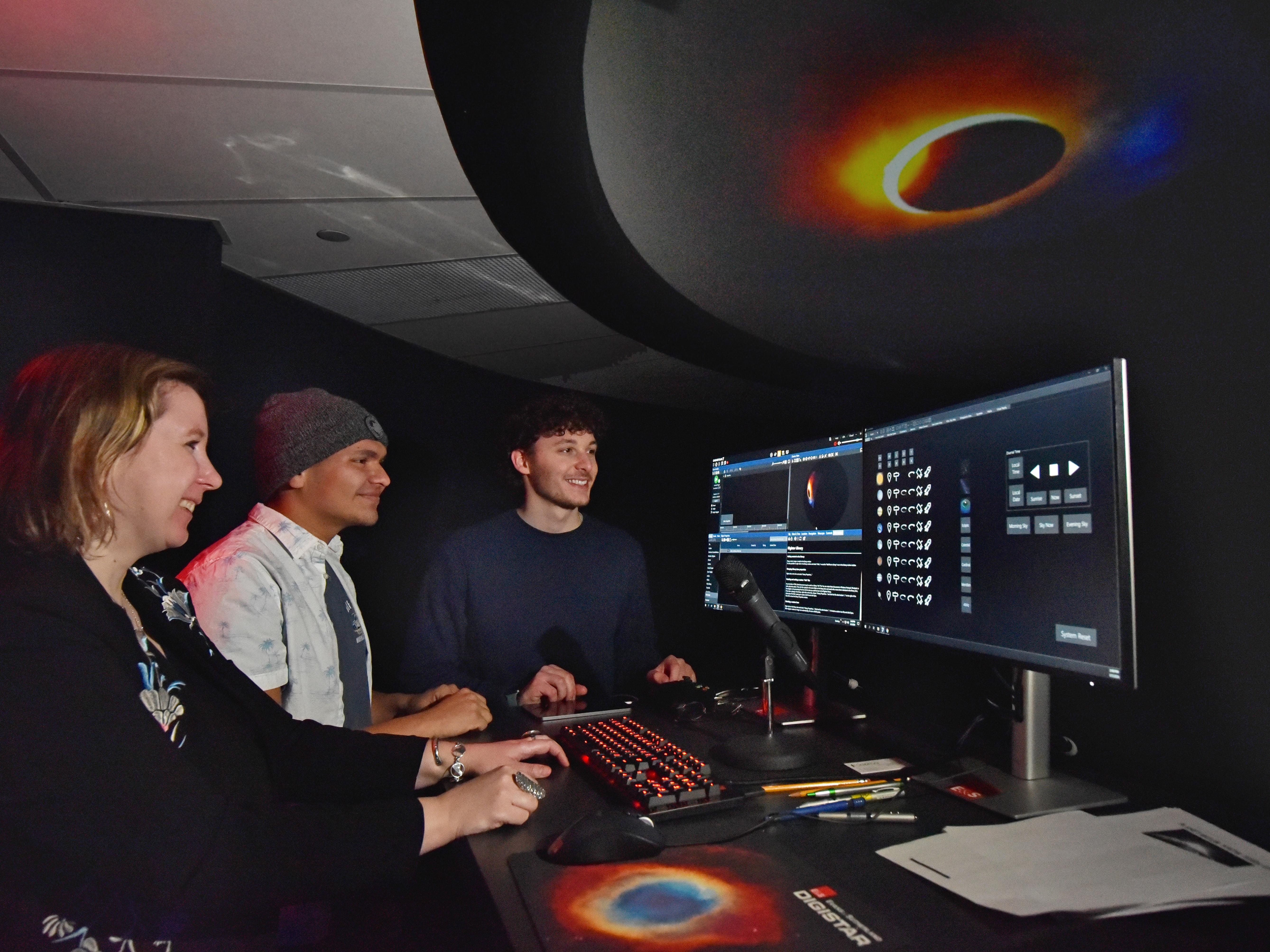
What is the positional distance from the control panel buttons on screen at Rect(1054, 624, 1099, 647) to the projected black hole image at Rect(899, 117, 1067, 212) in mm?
1275

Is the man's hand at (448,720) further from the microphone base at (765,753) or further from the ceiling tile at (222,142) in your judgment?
the ceiling tile at (222,142)

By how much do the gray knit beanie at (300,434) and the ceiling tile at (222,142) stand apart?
784mm

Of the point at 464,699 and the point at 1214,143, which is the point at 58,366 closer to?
the point at 464,699

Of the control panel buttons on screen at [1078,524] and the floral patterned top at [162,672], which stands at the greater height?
the control panel buttons on screen at [1078,524]

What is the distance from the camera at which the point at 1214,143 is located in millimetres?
1319

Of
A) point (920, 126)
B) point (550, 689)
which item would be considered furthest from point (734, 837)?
point (920, 126)

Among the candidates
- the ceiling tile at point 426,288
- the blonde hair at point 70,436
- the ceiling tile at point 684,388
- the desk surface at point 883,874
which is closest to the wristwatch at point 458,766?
the desk surface at point 883,874

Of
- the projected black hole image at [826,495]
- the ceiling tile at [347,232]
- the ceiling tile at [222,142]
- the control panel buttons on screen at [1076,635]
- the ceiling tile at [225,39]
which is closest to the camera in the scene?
the control panel buttons on screen at [1076,635]

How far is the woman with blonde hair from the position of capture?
0.87 m

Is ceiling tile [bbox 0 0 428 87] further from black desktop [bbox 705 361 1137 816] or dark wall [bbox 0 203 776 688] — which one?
black desktop [bbox 705 361 1137 816]

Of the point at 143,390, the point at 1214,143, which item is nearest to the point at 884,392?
the point at 1214,143

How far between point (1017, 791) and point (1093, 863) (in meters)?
0.26

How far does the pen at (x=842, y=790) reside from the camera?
1.07m

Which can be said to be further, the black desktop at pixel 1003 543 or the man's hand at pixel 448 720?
the man's hand at pixel 448 720
